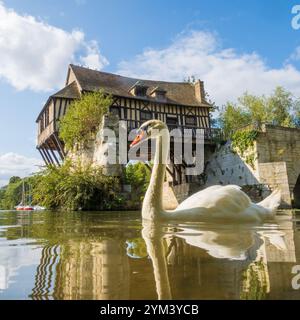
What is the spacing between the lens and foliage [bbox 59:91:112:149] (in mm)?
19422

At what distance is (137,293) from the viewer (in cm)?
117

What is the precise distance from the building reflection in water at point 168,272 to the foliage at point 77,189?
13060 mm

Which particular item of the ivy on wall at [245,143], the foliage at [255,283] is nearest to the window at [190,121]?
the ivy on wall at [245,143]

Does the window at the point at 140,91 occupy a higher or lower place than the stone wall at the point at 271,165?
higher

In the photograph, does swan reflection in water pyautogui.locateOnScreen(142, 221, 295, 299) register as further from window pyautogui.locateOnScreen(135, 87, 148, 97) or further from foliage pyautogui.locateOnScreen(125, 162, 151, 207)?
window pyautogui.locateOnScreen(135, 87, 148, 97)

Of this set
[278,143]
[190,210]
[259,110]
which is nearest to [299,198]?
[278,143]

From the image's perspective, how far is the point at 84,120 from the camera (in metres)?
19.5

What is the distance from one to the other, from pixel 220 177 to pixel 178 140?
372 cm

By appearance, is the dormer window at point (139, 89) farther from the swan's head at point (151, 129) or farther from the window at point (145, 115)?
the swan's head at point (151, 129)

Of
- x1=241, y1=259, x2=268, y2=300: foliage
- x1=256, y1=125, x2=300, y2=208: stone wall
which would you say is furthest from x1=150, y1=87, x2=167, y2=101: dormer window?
x1=241, y1=259, x2=268, y2=300: foliage

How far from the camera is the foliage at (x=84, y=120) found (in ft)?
63.7

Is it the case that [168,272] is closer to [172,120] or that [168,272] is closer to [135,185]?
[135,185]

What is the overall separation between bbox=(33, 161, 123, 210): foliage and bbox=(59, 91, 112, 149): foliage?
320cm
